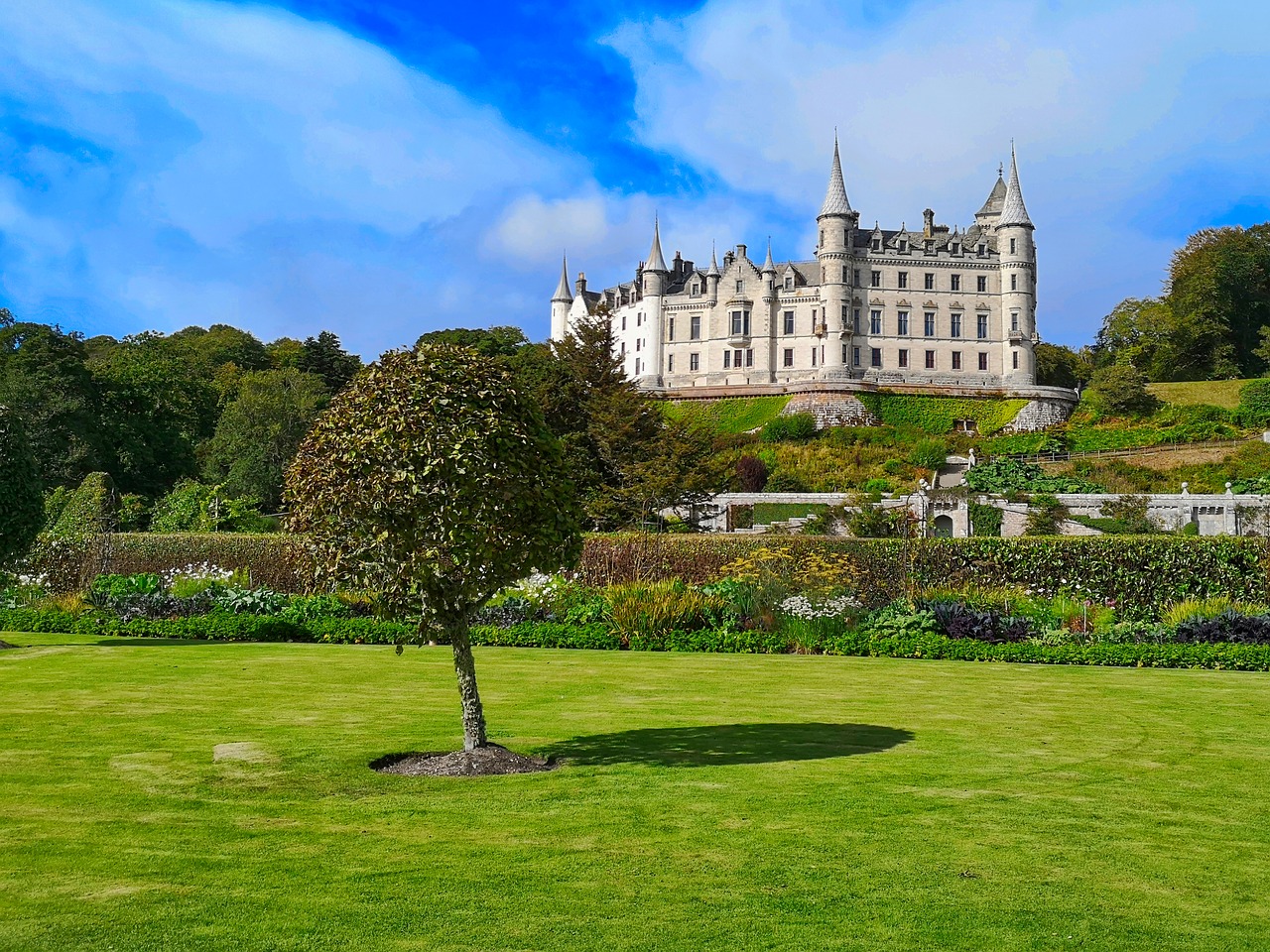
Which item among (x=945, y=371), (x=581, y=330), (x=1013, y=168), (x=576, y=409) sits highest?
(x=1013, y=168)

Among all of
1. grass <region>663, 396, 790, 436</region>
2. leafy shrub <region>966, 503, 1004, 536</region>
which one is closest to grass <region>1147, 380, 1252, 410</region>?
grass <region>663, 396, 790, 436</region>

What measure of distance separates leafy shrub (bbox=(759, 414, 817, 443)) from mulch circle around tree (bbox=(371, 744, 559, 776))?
192 ft

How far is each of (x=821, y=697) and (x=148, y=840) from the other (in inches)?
296

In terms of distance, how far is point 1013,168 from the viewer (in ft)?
276

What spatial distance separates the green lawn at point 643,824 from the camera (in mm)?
5355

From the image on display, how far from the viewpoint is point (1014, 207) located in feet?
275

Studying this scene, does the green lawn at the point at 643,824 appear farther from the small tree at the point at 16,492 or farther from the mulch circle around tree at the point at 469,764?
the small tree at the point at 16,492

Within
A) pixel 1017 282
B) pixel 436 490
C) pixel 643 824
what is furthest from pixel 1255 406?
pixel 643 824

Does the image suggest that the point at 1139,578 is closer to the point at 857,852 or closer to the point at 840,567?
the point at 840,567

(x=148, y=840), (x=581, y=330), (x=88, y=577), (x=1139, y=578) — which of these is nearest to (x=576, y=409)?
(x=581, y=330)

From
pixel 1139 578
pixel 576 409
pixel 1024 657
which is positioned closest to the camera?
pixel 1024 657

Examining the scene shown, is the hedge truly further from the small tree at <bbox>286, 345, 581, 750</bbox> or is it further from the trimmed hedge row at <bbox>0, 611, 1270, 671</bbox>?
the small tree at <bbox>286, 345, 581, 750</bbox>

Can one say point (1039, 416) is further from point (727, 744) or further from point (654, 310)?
point (727, 744)

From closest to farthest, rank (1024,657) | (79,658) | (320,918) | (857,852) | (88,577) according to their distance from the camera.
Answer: (320,918), (857,852), (79,658), (1024,657), (88,577)
